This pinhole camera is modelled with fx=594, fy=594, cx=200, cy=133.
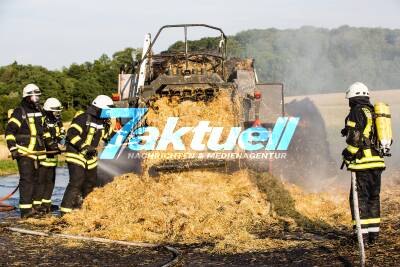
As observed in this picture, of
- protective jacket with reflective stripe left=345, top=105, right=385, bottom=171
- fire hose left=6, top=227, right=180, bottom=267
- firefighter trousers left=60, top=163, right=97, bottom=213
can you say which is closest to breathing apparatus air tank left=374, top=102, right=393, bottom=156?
protective jacket with reflective stripe left=345, top=105, right=385, bottom=171

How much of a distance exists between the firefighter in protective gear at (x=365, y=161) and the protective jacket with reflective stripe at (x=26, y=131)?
5.60 metres

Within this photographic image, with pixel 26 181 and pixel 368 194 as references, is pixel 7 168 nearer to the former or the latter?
pixel 26 181

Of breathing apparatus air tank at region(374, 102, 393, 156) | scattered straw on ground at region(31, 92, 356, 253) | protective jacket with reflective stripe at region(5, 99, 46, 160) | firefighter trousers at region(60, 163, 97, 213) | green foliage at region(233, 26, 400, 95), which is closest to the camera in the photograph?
breathing apparatus air tank at region(374, 102, 393, 156)

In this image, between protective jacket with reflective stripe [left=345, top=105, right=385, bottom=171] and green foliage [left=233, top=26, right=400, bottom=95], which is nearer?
protective jacket with reflective stripe [left=345, top=105, right=385, bottom=171]

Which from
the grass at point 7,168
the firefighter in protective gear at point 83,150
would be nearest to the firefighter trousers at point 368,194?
the firefighter in protective gear at point 83,150

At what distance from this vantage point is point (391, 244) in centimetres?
734

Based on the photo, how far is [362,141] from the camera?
7.62 m

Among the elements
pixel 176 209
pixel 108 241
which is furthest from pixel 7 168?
pixel 108 241

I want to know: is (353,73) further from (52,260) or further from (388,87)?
(52,260)

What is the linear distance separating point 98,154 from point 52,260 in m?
4.50

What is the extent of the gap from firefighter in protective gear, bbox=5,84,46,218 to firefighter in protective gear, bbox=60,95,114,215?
69 cm

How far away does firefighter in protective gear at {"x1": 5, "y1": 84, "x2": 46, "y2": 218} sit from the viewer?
10.3 metres

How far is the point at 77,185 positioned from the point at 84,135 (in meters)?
0.89

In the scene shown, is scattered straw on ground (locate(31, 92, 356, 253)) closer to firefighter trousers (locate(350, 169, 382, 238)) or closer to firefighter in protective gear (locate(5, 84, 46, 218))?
firefighter trousers (locate(350, 169, 382, 238))
